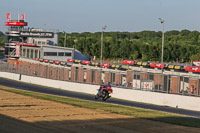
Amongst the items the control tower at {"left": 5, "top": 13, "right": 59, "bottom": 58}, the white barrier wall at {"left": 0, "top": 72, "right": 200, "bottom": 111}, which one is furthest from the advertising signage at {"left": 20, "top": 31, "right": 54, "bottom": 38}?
the white barrier wall at {"left": 0, "top": 72, "right": 200, "bottom": 111}

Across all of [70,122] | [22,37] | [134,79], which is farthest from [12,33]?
[70,122]

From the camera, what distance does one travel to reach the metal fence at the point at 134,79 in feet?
130

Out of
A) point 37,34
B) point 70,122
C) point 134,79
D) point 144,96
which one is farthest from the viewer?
point 37,34

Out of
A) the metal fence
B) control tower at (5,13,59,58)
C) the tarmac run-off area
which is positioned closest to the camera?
the tarmac run-off area

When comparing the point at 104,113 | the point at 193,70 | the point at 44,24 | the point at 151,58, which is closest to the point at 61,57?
the point at 44,24

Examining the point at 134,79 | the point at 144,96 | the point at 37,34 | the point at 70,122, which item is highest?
the point at 37,34

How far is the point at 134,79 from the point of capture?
151 ft

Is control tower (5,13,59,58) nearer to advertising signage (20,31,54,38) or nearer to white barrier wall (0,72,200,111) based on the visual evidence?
advertising signage (20,31,54,38)

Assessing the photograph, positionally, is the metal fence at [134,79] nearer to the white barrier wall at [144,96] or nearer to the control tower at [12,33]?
the white barrier wall at [144,96]

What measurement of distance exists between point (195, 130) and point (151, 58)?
112m

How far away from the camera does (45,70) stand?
64500mm

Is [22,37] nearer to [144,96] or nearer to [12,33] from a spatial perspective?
[12,33]

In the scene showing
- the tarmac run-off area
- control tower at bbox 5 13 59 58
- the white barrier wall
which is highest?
control tower at bbox 5 13 59 58

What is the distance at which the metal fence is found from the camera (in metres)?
39.6
